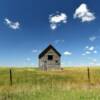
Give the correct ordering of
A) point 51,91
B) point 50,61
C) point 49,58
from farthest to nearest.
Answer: point 49,58
point 50,61
point 51,91

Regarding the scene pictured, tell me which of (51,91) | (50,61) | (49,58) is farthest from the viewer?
(49,58)

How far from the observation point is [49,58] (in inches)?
2285

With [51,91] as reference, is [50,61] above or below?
above

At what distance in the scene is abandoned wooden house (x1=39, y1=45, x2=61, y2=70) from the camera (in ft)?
189

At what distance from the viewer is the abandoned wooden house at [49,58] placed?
57.6 m

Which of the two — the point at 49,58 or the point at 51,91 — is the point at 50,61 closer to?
the point at 49,58

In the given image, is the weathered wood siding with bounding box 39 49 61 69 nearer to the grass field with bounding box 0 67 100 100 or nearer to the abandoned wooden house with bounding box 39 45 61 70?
the abandoned wooden house with bounding box 39 45 61 70

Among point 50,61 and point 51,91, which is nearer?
point 51,91

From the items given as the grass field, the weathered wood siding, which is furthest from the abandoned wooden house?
the grass field

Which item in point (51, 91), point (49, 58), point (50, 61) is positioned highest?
point (49, 58)

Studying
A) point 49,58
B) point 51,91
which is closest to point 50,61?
point 49,58

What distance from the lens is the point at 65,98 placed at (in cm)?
1194

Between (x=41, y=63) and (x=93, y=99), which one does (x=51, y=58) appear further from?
(x=93, y=99)

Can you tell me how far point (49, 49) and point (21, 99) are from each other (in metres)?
46.7
